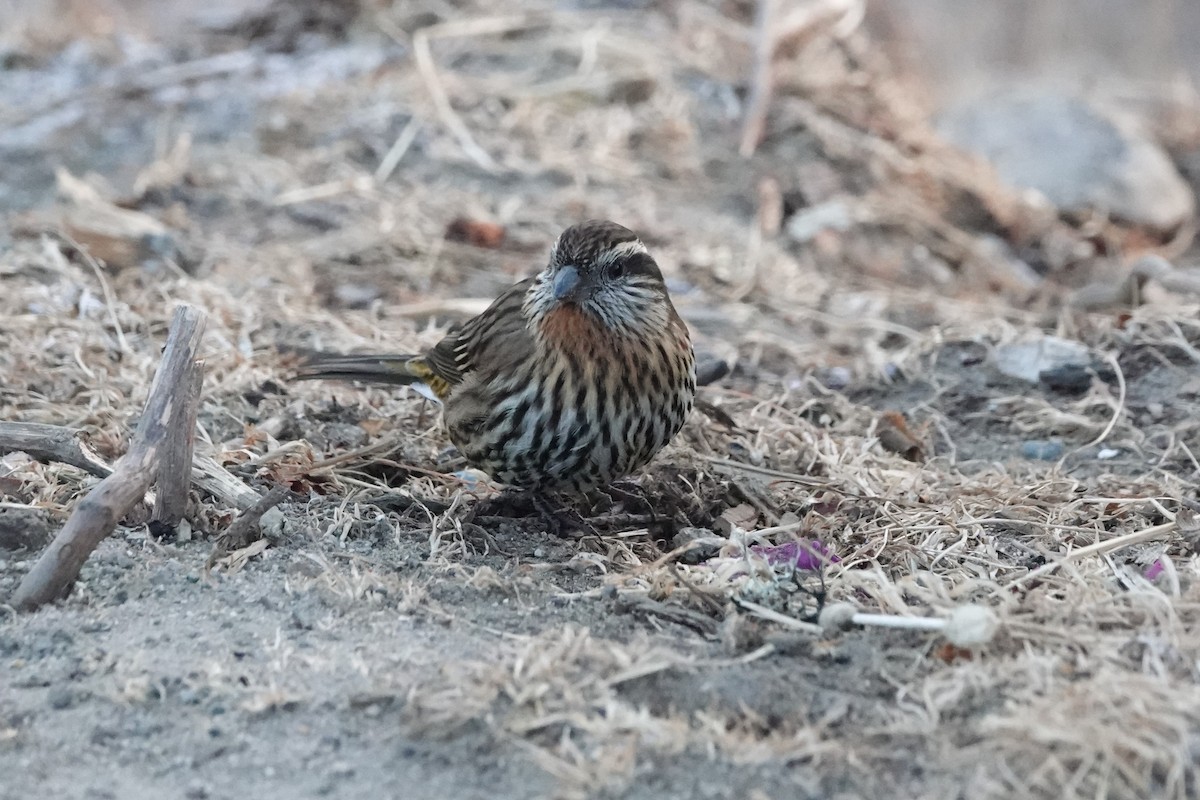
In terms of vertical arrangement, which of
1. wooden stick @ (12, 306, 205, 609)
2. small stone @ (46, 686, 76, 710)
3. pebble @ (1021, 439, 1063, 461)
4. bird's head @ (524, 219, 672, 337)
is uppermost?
bird's head @ (524, 219, 672, 337)

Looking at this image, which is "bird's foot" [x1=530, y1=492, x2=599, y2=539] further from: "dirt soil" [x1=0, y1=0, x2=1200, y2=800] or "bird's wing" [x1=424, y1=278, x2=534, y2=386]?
"bird's wing" [x1=424, y1=278, x2=534, y2=386]

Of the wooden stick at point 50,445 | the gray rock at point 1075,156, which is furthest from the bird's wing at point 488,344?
the gray rock at point 1075,156

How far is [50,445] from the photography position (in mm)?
3658

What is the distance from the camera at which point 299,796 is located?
2.58 metres

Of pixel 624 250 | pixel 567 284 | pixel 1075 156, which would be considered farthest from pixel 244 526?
pixel 1075 156

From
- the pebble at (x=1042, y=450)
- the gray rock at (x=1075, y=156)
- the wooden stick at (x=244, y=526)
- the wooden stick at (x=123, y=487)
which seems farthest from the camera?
the gray rock at (x=1075, y=156)

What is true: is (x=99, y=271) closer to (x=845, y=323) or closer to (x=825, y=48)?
(x=845, y=323)

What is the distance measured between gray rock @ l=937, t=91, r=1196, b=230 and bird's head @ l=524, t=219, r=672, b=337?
18.1 feet

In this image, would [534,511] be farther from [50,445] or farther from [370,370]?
[50,445]

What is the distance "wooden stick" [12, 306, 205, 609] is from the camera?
3.21 m

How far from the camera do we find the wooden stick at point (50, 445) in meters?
3.62

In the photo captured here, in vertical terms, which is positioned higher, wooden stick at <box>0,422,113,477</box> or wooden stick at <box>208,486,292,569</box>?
wooden stick at <box>0,422,113,477</box>

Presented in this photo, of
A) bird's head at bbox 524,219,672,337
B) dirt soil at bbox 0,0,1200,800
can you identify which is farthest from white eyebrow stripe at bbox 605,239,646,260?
dirt soil at bbox 0,0,1200,800

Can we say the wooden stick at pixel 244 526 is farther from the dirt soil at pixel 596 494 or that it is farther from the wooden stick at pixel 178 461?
the wooden stick at pixel 178 461
